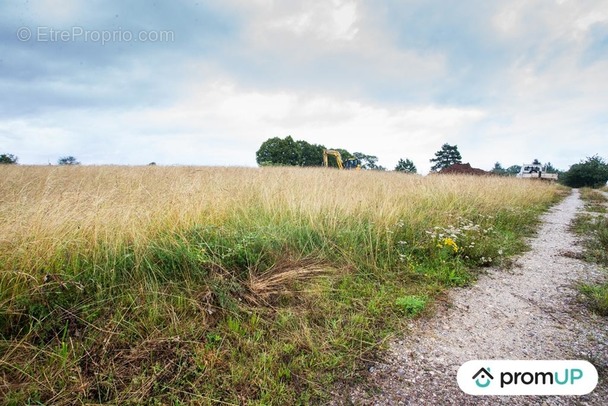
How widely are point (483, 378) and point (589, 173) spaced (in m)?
49.4

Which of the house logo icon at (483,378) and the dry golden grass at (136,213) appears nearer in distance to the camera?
the house logo icon at (483,378)

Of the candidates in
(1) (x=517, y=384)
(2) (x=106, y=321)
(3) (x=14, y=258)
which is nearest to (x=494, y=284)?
(1) (x=517, y=384)

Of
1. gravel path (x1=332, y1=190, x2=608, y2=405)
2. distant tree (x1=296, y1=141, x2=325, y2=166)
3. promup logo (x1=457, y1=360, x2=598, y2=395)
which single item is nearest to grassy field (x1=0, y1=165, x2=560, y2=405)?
gravel path (x1=332, y1=190, x2=608, y2=405)

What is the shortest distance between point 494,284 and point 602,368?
135 cm

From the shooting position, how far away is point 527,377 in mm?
1770

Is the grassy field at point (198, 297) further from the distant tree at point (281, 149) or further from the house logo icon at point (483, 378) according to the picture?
the distant tree at point (281, 149)

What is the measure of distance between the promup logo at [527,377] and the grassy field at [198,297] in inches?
22.3

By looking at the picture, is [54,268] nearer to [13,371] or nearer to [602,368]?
[13,371]

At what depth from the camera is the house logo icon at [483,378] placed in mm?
1684

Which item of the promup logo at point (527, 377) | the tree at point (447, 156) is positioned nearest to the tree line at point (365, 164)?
the tree at point (447, 156)

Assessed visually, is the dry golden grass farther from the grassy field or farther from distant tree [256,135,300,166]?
distant tree [256,135,300,166]

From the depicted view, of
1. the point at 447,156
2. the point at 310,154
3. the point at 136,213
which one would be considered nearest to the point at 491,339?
the point at 136,213

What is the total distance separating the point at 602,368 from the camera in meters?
1.78

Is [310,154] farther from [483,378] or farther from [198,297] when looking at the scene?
[483,378]
